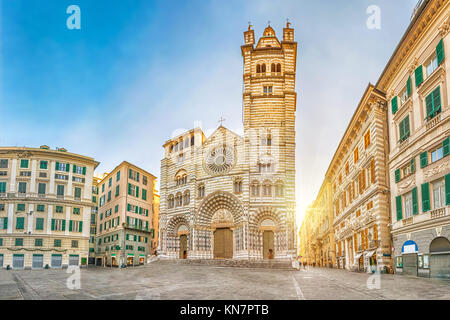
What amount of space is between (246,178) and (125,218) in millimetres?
17166

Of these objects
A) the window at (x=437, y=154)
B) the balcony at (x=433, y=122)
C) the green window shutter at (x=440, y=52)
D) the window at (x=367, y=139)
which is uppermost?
the green window shutter at (x=440, y=52)

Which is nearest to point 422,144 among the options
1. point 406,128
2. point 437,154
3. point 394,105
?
point 437,154

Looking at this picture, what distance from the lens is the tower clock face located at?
5059cm

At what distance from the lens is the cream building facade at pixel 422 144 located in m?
20.4

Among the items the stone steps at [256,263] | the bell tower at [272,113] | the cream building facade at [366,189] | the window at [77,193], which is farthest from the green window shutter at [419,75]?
the window at [77,193]

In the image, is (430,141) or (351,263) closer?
(430,141)

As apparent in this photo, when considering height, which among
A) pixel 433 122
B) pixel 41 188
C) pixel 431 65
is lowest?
pixel 41 188

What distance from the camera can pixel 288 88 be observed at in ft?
172

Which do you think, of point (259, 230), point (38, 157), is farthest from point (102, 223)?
point (259, 230)

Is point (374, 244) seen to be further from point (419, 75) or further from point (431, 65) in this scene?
point (431, 65)

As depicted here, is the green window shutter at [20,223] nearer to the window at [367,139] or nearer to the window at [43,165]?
the window at [43,165]

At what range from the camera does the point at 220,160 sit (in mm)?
51562
